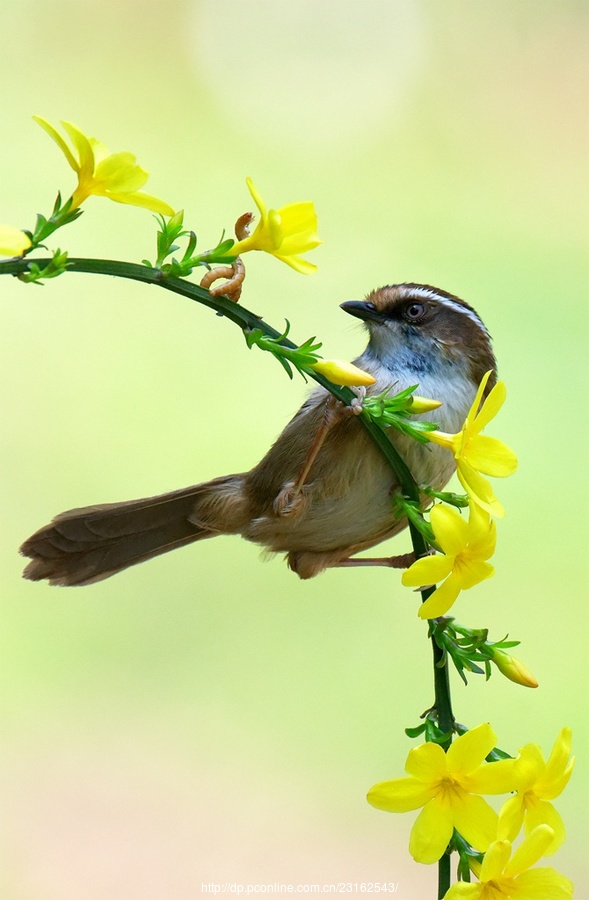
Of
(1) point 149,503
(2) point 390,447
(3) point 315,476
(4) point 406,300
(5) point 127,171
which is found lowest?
(2) point 390,447

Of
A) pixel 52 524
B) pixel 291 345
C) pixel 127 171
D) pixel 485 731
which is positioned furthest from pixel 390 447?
pixel 52 524

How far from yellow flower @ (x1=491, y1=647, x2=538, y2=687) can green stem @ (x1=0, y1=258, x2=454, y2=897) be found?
0.22 ft

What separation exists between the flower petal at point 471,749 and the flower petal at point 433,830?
62mm

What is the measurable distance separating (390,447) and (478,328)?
87 cm

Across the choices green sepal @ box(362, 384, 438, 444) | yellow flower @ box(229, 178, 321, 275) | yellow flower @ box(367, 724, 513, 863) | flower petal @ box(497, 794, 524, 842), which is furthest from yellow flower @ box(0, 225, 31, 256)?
flower petal @ box(497, 794, 524, 842)

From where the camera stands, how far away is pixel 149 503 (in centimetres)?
212

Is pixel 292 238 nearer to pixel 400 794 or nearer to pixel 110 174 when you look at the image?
pixel 110 174

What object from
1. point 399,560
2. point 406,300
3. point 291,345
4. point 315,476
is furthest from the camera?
point 406,300

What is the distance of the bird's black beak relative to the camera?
6.20 feet

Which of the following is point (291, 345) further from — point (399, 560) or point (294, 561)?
point (294, 561)

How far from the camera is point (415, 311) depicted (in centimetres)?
197

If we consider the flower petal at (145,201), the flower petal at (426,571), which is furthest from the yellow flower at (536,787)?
the flower petal at (145,201)

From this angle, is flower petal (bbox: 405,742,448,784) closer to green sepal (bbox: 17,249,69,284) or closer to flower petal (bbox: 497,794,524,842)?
flower petal (bbox: 497,794,524,842)

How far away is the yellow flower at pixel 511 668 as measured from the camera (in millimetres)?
1210
